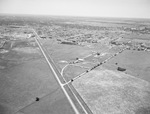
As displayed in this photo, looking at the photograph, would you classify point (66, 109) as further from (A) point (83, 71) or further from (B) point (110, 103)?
(A) point (83, 71)

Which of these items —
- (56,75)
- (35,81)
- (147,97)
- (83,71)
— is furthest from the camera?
(83,71)

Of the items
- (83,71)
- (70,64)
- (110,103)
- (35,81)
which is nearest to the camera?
(110,103)

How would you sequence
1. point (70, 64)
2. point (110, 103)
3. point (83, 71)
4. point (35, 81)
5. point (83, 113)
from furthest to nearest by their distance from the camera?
point (70, 64) → point (83, 71) → point (35, 81) → point (110, 103) → point (83, 113)

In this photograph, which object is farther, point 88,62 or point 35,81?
point 88,62

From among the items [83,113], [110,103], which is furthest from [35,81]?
[110,103]

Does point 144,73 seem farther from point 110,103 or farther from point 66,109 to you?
point 66,109

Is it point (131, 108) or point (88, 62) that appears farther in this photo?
point (88, 62)

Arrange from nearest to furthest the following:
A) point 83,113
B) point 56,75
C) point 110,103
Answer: point 83,113 → point 110,103 → point 56,75

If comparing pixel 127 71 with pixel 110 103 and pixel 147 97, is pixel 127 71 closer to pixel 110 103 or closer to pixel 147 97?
pixel 147 97

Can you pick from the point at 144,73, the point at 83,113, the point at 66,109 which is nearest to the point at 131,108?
the point at 83,113
